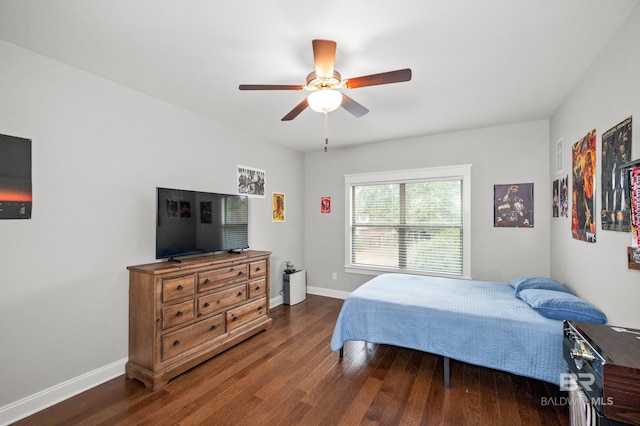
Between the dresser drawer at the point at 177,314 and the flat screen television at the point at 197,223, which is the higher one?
the flat screen television at the point at 197,223

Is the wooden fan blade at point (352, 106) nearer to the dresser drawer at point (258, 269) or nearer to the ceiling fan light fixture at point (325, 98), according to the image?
the ceiling fan light fixture at point (325, 98)

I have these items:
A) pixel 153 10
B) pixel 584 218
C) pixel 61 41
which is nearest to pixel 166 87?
pixel 61 41

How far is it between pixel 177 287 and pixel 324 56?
7.42 feet

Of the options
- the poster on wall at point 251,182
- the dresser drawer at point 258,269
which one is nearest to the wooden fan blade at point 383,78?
the dresser drawer at point 258,269

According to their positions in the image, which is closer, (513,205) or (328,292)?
(513,205)

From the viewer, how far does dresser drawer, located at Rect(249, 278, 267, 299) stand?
334 cm

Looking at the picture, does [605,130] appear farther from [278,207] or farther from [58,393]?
[58,393]

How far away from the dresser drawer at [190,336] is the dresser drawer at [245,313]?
0.12 m

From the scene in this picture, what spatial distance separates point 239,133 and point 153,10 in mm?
2279

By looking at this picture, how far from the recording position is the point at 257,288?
343cm

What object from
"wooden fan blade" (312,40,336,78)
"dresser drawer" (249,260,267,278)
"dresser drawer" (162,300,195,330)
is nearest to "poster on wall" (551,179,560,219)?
"wooden fan blade" (312,40,336,78)

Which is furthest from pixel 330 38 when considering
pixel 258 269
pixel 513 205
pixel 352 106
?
pixel 513 205

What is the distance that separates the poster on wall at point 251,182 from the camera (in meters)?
3.97

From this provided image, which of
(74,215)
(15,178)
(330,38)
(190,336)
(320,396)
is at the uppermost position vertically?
(330,38)
